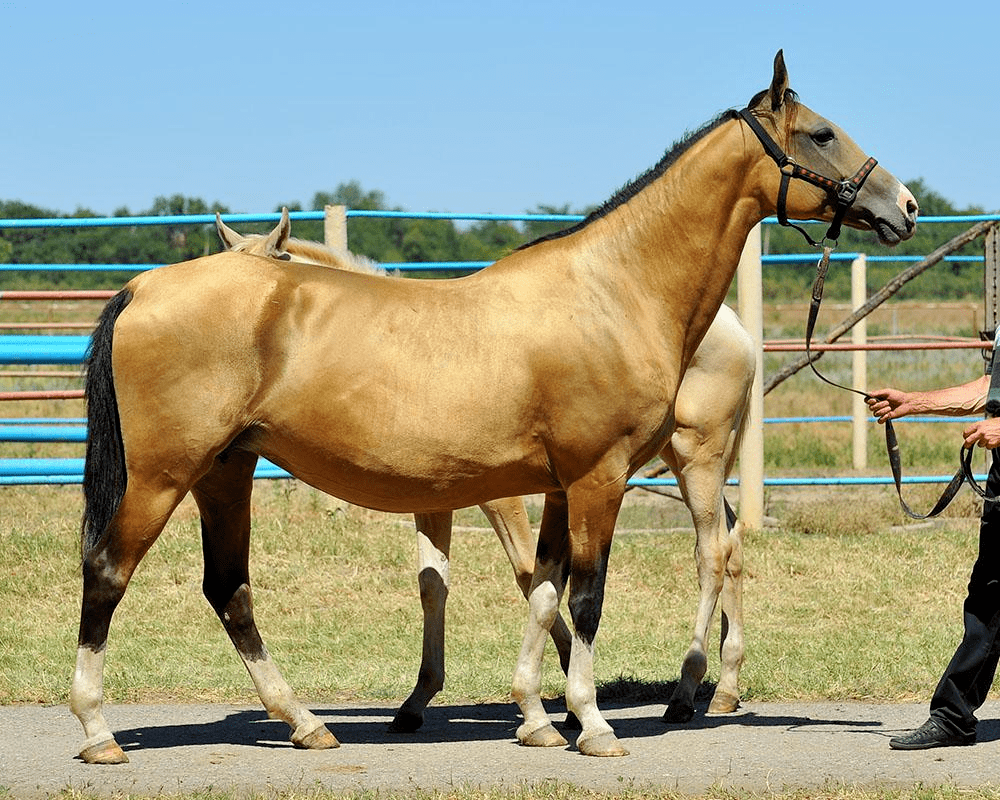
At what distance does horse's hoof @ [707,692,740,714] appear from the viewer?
20.7 ft

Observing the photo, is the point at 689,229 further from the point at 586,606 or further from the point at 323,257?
the point at 323,257

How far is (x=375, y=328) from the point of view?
5.30m

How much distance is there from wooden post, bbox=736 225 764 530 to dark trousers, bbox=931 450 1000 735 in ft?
15.7

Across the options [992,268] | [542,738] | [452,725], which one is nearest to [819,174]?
[542,738]

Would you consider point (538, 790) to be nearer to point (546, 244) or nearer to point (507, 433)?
point (507, 433)

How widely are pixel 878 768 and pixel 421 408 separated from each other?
7.30 ft

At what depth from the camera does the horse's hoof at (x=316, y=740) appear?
547 centimetres

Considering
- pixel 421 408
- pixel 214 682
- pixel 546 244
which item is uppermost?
pixel 546 244

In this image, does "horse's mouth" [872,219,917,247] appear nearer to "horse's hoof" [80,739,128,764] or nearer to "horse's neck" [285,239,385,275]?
"horse's neck" [285,239,385,275]

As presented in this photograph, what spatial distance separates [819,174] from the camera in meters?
5.50

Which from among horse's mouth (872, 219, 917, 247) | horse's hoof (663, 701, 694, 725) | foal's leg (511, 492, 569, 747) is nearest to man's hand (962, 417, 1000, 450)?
horse's mouth (872, 219, 917, 247)

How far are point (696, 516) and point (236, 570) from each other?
229 centimetres

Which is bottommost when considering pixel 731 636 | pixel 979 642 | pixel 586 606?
pixel 731 636

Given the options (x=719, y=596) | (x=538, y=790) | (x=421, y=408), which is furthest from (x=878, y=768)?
(x=421, y=408)
